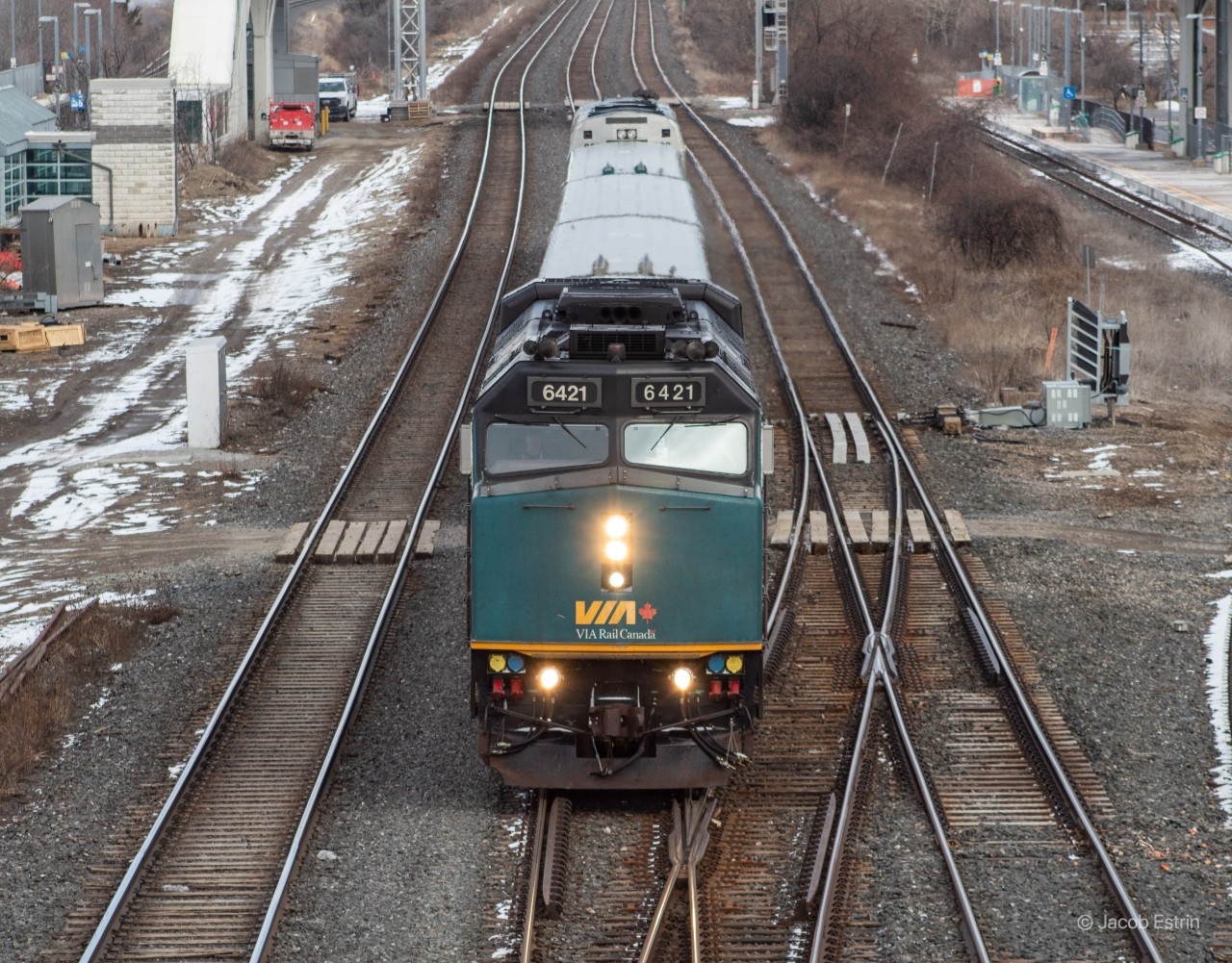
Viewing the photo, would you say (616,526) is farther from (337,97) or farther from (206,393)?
(337,97)

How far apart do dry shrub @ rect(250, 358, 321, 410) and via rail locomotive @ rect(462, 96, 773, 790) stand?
1503 centimetres

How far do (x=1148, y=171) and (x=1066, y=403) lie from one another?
35435 millimetres

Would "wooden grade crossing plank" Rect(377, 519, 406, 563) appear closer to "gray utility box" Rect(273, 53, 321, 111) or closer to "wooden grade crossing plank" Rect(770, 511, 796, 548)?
"wooden grade crossing plank" Rect(770, 511, 796, 548)

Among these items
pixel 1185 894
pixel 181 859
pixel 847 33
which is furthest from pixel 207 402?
pixel 847 33

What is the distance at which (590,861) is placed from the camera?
1102 centimetres

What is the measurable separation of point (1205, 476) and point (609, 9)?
81697 millimetres

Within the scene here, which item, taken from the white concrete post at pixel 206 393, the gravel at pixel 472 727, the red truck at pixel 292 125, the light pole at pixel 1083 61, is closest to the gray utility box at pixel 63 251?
the white concrete post at pixel 206 393

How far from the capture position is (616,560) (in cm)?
1094

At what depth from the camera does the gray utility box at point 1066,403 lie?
24.2 m

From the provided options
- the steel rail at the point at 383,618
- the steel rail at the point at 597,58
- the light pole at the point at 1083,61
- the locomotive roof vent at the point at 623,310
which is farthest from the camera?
the light pole at the point at 1083,61

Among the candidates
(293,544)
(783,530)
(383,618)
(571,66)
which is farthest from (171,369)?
(571,66)

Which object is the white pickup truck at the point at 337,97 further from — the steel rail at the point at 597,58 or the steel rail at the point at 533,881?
the steel rail at the point at 533,881

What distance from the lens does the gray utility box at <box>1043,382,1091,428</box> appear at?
24.2 m

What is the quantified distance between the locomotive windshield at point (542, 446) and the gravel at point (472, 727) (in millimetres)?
2693
